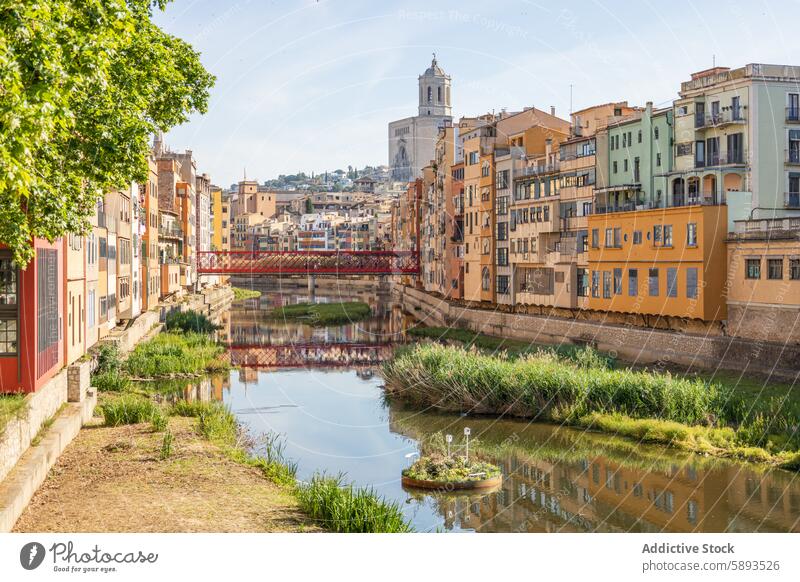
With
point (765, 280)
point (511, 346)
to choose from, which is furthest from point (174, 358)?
point (765, 280)

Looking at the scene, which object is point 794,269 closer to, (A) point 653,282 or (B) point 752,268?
(B) point 752,268

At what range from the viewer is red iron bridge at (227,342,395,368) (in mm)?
46969

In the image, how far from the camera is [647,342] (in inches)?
1551

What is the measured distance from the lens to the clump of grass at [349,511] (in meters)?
16.2

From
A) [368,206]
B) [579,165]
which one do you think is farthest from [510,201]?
[368,206]

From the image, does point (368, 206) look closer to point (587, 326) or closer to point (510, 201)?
point (510, 201)

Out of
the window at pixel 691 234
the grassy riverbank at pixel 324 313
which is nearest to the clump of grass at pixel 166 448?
the window at pixel 691 234

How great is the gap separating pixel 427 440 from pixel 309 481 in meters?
6.20

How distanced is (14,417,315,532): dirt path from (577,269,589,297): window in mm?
28409

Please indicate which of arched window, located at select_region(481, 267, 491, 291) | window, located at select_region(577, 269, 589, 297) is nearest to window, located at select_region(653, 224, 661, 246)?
window, located at select_region(577, 269, 589, 297)

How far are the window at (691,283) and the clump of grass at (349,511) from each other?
2373 centimetres

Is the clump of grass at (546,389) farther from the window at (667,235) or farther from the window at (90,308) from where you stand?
the window at (90,308)

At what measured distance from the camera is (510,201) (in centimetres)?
5681

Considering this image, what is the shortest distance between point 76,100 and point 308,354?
36.2 m
